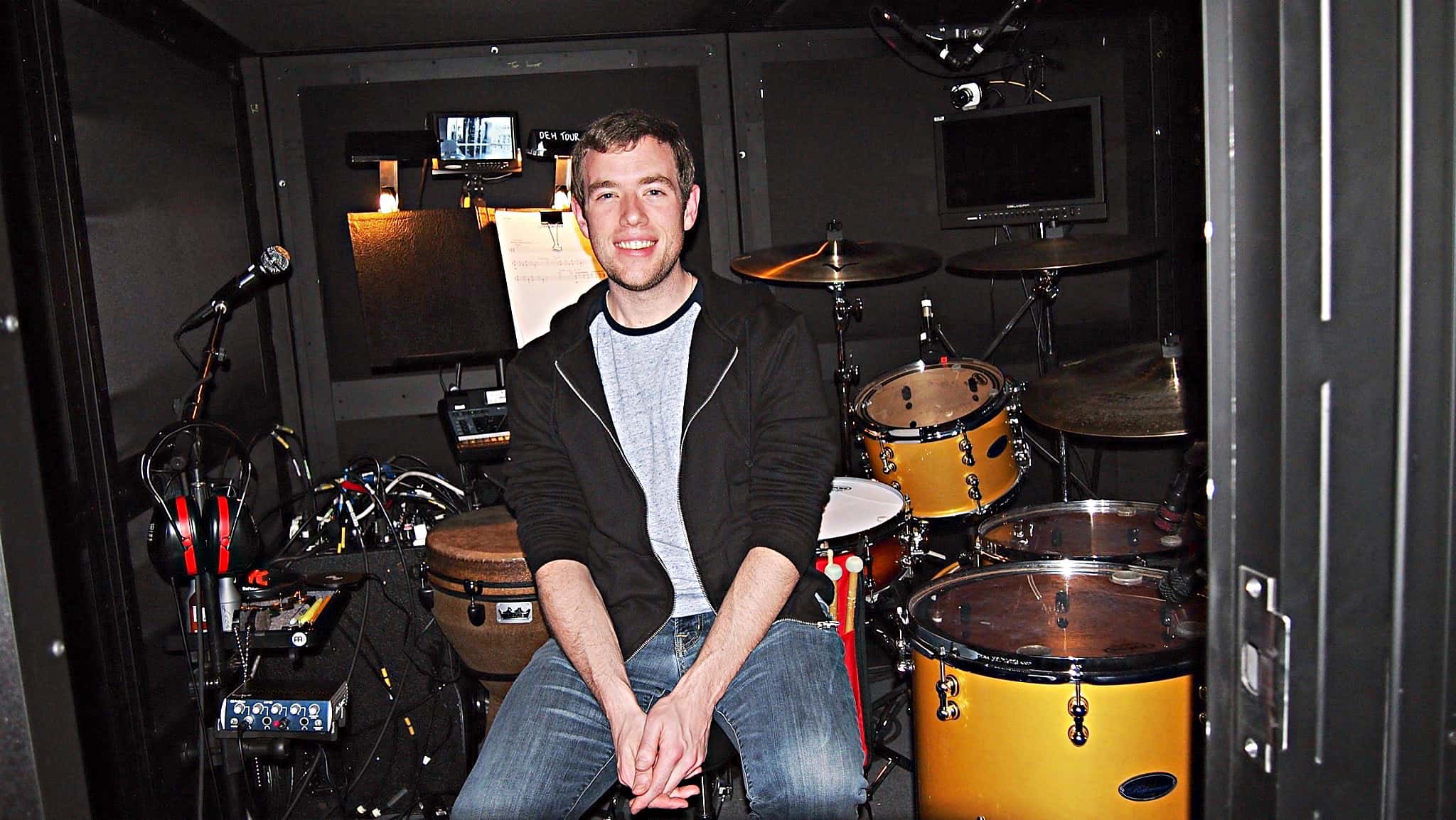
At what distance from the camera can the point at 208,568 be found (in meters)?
1.99

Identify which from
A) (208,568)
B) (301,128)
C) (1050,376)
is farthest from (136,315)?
(1050,376)

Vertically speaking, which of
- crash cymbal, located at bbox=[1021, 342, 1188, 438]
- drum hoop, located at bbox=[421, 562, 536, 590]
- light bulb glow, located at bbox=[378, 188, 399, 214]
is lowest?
drum hoop, located at bbox=[421, 562, 536, 590]

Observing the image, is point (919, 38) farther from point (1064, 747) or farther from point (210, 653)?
point (210, 653)

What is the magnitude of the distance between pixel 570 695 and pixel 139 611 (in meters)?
1.08

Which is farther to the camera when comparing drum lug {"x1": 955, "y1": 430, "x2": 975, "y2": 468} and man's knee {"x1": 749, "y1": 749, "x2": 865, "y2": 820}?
drum lug {"x1": 955, "y1": 430, "x2": 975, "y2": 468}

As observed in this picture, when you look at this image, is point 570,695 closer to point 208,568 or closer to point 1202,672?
point 208,568

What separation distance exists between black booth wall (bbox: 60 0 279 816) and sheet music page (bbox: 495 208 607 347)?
31.2 inches

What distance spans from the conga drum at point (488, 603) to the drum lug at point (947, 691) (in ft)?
2.74

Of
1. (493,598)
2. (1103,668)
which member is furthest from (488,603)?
(1103,668)

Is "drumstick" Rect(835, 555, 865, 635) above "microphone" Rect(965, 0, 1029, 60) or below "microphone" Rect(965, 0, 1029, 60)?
below

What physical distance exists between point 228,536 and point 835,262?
1841 mm

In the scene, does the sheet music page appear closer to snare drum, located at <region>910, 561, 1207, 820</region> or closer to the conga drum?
the conga drum

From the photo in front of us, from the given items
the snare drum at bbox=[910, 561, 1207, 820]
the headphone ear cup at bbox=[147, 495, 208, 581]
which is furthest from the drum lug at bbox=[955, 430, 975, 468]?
the headphone ear cup at bbox=[147, 495, 208, 581]

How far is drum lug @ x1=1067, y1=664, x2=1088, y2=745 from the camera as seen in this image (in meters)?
1.64
